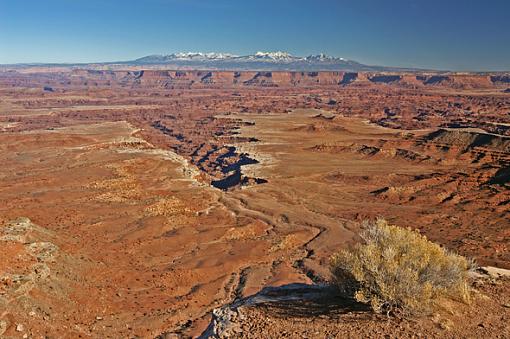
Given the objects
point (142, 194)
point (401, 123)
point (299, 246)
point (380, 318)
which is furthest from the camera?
point (401, 123)

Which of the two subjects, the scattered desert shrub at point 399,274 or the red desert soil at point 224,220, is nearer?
the scattered desert shrub at point 399,274

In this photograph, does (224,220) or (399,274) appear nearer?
(399,274)

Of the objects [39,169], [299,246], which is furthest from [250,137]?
[299,246]

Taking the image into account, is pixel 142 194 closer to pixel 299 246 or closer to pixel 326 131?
pixel 299 246

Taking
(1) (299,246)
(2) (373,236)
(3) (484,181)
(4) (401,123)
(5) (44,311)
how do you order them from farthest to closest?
(4) (401,123), (3) (484,181), (1) (299,246), (5) (44,311), (2) (373,236)

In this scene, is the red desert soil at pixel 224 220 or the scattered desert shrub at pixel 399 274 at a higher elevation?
the scattered desert shrub at pixel 399 274
